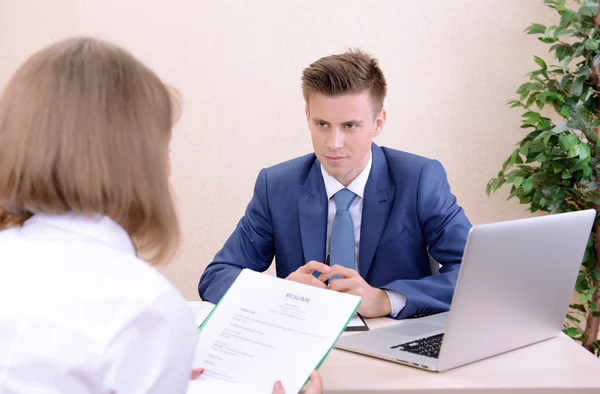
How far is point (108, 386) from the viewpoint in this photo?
0.85 meters

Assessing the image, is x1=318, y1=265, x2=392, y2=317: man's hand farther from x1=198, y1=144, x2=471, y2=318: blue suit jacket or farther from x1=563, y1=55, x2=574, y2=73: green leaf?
x1=563, y1=55, x2=574, y2=73: green leaf

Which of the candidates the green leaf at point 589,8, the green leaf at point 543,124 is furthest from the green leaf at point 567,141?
the green leaf at point 589,8

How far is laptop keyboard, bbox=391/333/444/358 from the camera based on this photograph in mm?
1500

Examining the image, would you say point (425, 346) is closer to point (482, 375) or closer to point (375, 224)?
point (482, 375)

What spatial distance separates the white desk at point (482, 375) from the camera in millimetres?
1337

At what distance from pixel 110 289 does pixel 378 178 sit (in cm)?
143

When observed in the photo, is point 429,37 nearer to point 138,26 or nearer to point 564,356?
point 138,26

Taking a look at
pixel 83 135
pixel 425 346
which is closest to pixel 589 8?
pixel 425 346

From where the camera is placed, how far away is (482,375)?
1400 mm

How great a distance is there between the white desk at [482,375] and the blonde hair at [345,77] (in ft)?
3.00

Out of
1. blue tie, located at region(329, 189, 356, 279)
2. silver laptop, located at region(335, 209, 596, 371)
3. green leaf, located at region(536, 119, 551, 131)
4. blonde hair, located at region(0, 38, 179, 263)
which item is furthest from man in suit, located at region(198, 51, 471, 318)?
blonde hair, located at region(0, 38, 179, 263)

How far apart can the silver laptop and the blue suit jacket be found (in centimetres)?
46

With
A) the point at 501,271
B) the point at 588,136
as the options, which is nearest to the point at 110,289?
the point at 501,271

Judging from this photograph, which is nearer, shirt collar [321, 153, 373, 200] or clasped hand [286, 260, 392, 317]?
clasped hand [286, 260, 392, 317]
